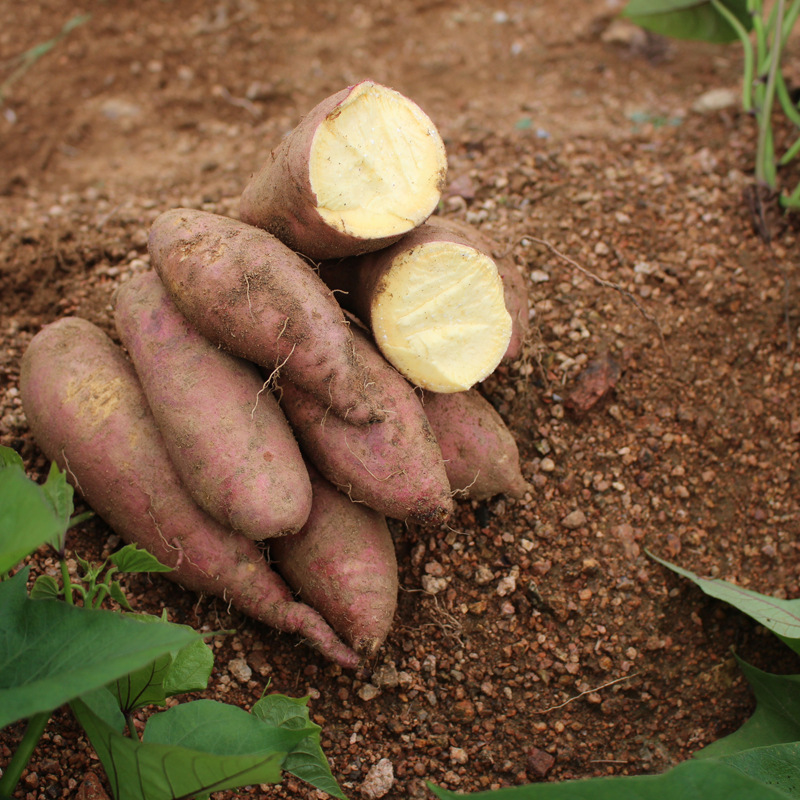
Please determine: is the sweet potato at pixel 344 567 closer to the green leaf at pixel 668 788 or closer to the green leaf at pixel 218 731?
the green leaf at pixel 218 731

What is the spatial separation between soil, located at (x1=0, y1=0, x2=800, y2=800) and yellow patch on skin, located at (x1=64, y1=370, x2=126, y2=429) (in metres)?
0.28

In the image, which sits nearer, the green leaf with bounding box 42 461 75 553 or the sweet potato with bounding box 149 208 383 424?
the green leaf with bounding box 42 461 75 553

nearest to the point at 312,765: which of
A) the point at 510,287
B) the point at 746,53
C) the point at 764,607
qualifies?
the point at 764,607

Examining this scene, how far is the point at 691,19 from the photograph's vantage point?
256 centimetres

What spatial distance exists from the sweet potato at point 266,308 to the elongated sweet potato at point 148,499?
290mm

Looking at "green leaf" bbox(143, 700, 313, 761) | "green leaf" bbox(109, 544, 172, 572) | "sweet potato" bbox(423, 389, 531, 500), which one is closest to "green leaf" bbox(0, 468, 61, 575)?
"green leaf" bbox(109, 544, 172, 572)

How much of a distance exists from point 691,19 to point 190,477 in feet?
7.66

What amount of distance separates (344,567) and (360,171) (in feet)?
2.64

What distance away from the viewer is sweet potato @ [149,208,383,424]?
1.44 metres

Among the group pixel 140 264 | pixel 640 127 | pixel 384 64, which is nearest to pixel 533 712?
pixel 140 264

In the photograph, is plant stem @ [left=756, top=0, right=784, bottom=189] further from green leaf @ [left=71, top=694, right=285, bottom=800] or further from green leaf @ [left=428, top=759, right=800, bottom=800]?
green leaf @ [left=71, top=694, right=285, bottom=800]

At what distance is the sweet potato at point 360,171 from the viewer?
1.41 meters

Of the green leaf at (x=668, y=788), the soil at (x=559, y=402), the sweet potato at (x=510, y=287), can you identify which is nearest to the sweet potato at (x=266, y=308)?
the sweet potato at (x=510, y=287)

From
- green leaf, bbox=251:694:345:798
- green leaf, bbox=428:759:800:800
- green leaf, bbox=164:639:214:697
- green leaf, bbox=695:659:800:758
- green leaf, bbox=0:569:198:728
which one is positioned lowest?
green leaf, bbox=695:659:800:758
